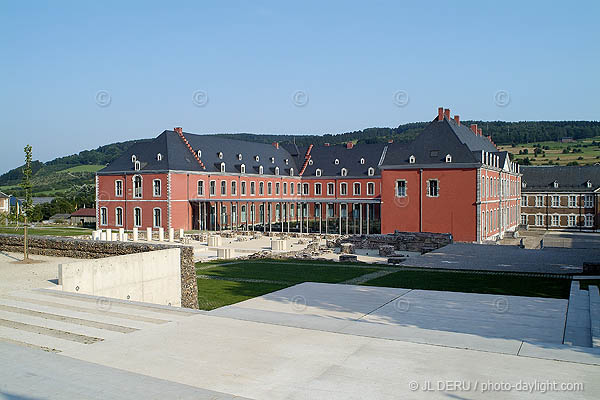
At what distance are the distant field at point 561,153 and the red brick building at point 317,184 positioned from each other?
37.5 metres

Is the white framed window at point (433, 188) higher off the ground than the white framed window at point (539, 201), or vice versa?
the white framed window at point (433, 188)

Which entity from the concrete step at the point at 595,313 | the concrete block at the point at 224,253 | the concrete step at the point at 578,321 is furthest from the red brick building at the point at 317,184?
the concrete step at the point at 578,321

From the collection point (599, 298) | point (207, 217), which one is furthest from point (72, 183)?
point (599, 298)

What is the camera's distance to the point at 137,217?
52438 mm

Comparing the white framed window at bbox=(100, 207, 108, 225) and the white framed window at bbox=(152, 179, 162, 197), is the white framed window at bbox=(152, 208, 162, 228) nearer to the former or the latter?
the white framed window at bbox=(152, 179, 162, 197)

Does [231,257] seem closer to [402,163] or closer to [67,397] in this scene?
[402,163]

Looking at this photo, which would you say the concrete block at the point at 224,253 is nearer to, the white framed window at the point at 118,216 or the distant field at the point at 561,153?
the white framed window at the point at 118,216

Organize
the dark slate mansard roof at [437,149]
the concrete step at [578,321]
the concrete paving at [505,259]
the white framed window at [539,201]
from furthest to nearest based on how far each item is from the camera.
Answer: the white framed window at [539,201]
the dark slate mansard roof at [437,149]
the concrete paving at [505,259]
the concrete step at [578,321]

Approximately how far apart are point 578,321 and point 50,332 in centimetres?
1132

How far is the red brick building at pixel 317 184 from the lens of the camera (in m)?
42.1

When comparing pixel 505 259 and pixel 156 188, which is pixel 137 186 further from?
pixel 505 259

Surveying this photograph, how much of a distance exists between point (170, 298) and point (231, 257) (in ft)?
46.2

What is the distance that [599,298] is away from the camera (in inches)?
551

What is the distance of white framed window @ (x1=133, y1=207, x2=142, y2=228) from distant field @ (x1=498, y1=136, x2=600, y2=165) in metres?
72.0
